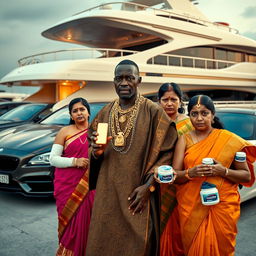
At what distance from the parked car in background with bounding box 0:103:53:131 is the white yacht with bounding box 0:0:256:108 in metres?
5.08

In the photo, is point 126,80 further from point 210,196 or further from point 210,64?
point 210,64

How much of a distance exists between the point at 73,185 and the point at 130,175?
85 cm

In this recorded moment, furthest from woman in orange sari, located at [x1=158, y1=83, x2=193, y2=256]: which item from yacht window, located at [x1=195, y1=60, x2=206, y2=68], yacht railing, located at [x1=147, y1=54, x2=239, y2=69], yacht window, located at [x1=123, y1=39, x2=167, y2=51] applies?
yacht window, located at [x1=195, y1=60, x2=206, y2=68]

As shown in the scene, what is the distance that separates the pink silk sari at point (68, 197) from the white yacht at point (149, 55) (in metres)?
10.4

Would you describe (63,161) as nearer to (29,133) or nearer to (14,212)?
(14,212)

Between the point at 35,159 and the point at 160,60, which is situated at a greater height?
the point at 160,60

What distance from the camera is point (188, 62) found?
1900 cm

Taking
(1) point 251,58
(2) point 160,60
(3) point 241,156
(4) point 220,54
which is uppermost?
(1) point 251,58

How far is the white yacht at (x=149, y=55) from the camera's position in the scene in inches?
575

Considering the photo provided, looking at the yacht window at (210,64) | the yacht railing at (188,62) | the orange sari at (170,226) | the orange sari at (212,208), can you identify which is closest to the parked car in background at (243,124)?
the orange sari at (170,226)

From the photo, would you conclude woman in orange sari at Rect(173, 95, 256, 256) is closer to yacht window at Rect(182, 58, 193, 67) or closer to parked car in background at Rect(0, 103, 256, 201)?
parked car in background at Rect(0, 103, 256, 201)

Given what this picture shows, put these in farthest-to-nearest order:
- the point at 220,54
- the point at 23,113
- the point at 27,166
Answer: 1. the point at 220,54
2. the point at 23,113
3. the point at 27,166

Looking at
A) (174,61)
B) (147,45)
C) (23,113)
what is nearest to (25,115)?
(23,113)

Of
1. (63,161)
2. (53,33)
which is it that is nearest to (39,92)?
(53,33)
